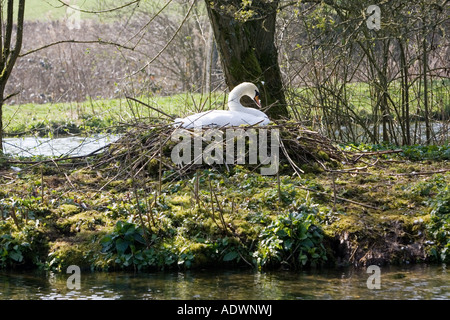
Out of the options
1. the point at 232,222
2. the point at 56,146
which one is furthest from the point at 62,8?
the point at 232,222

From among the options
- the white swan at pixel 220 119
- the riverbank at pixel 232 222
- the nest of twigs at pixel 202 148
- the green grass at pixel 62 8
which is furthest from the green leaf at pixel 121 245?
the green grass at pixel 62 8

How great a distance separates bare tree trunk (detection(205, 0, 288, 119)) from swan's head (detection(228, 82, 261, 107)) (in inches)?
26.4

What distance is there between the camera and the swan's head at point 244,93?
928 cm

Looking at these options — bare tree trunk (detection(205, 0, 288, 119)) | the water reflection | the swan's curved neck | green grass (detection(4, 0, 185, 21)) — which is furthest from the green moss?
green grass (detection(4, 0, 185, 21))

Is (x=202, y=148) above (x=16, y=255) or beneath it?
above

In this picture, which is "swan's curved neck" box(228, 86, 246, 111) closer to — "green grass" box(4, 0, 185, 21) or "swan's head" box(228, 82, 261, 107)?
"swan's head" box(228, 82, 261, 107)

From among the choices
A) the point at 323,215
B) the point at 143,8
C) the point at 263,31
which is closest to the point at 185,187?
the point at 323,215

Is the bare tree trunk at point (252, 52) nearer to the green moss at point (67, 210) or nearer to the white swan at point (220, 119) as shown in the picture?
the white swan at point (220, 119)

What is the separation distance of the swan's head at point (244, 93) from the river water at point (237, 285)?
3.44 meters

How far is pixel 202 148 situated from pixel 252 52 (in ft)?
9.15

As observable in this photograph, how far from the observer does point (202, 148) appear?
846cm

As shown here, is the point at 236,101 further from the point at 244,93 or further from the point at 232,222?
the point at 232,222

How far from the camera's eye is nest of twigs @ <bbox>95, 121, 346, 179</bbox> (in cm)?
842
